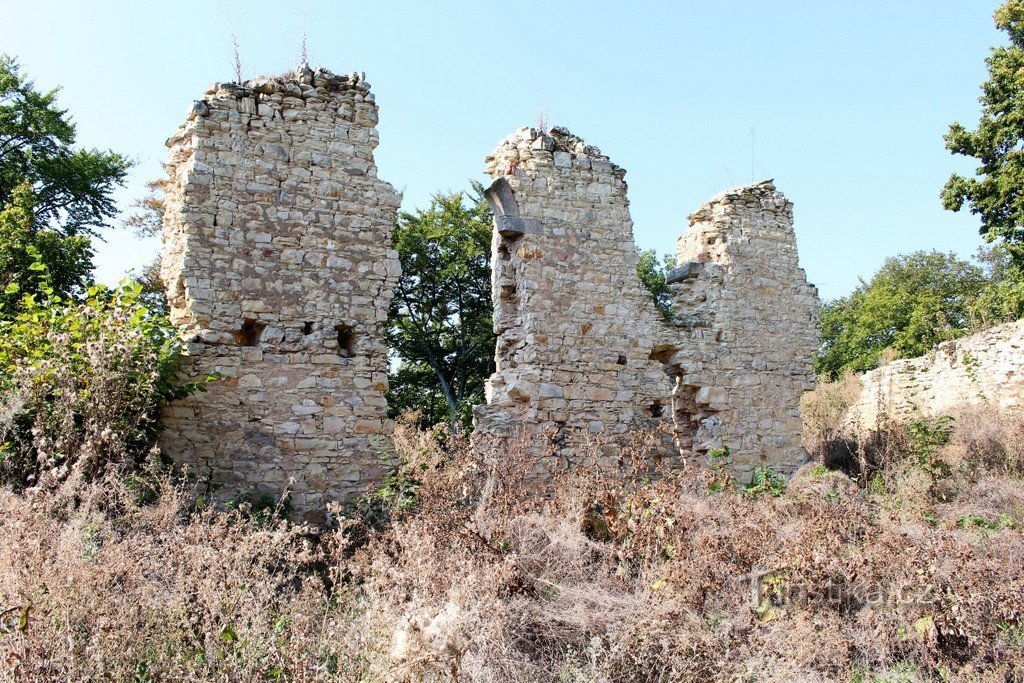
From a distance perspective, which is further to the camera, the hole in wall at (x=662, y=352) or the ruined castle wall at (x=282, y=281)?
the hole in wall at (x=662, y=352)

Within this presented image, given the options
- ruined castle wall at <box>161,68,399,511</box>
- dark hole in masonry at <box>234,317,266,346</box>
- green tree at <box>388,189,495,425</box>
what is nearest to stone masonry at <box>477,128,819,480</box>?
ruined castle wall at <box>161,68,399,511</box>

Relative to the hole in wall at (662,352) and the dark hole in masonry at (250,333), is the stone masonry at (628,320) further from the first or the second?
the dark hole in masonry at (250,333)

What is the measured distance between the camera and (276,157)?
7.19 meters

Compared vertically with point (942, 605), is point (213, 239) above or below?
above

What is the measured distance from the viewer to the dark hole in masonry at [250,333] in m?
6.90

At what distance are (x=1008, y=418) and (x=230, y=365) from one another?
9.91 m

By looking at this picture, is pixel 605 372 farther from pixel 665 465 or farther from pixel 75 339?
pixel 75 339

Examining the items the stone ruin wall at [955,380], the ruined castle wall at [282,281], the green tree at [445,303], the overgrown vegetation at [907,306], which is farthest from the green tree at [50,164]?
the overgrown vegetation at [907,306]

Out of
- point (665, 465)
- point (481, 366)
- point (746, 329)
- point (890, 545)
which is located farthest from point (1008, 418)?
point (481, 366)

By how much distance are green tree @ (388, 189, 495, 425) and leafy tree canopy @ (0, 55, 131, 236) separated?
6.79 metres

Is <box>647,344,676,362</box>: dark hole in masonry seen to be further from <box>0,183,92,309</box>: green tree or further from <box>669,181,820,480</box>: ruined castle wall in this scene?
<box>0,183,92,309</box>: green tree

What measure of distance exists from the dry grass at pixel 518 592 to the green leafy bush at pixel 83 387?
0.41 metres

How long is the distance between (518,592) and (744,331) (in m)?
5.60

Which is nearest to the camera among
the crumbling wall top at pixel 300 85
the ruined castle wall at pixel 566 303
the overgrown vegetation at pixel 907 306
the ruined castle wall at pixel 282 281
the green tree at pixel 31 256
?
the ruined castle wall at pixel 282 281
